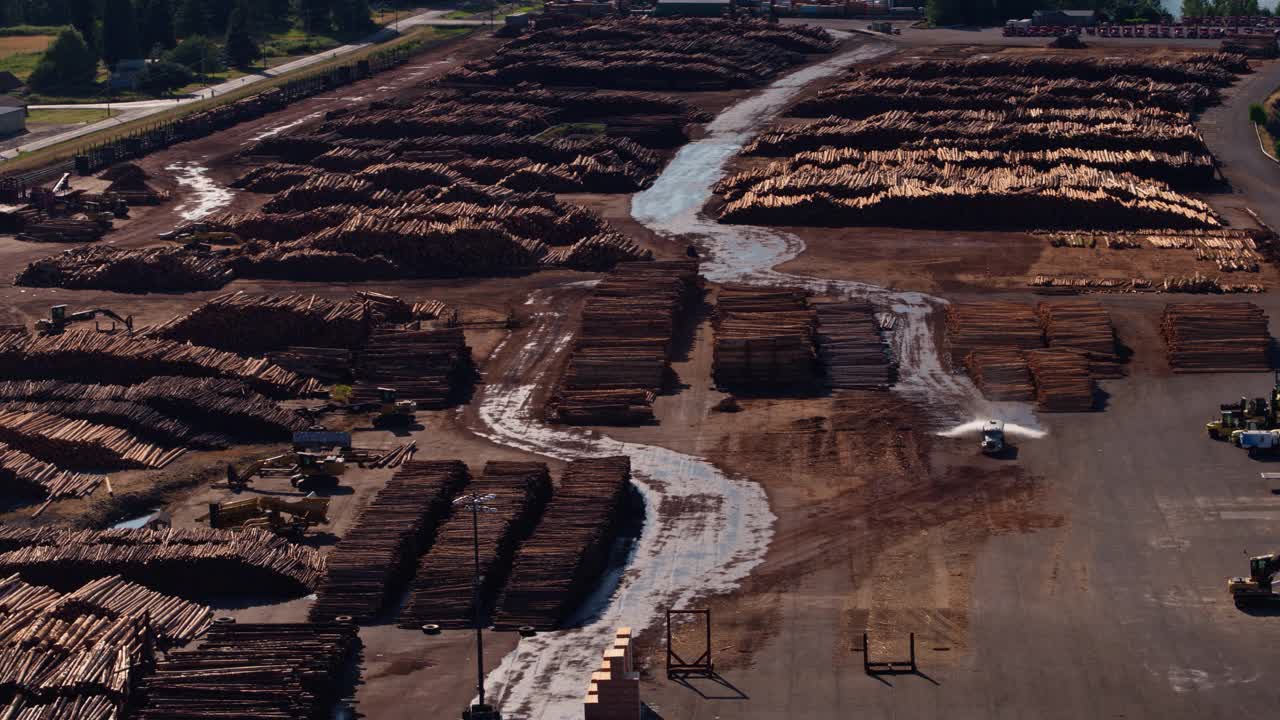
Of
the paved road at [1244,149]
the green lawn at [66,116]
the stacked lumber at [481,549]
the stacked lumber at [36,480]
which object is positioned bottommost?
the green lawn at [66,116]

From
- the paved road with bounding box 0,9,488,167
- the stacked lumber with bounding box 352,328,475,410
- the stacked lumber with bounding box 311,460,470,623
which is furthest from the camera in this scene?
the paved road with bounding box 0,9,488,167

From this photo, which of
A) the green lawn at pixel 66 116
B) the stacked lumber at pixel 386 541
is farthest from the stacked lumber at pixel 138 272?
the green lawn at pixel 66 116

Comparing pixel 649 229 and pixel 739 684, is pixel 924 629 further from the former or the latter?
pixel 649 229

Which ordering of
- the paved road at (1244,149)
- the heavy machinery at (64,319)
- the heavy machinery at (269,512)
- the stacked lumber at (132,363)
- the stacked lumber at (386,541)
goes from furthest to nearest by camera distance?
1. the paved road at (1244,149)
2. the heavy machinery at (64,319)
3. the stacked lumber at (132,363)
4. the heavy machinery at (269,512)
5. the stacked lumber at (386,541)

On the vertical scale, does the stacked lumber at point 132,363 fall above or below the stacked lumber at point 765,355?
below

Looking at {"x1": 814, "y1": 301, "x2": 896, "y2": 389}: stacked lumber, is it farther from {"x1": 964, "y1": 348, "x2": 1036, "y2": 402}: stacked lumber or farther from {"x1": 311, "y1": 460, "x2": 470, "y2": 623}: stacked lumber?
{"x1": 311, "y1": 460, "x2": 470, "y2": 623}: stacked lumber

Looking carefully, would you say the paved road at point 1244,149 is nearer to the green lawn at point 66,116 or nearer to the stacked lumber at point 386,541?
the stacked lumber at point 386,541

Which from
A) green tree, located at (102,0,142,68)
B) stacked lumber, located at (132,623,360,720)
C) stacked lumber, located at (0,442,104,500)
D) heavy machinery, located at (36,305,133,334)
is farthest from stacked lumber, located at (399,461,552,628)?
green tree, located at (102,0,142,68)
